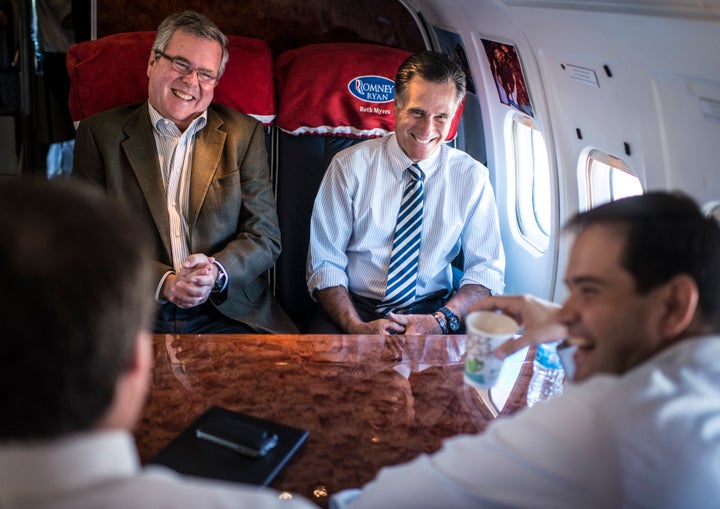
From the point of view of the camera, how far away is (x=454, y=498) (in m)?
1.15

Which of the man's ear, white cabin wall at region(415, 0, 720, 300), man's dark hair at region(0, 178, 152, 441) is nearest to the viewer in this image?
man's dark hair at region(0, 178, 152, 441)

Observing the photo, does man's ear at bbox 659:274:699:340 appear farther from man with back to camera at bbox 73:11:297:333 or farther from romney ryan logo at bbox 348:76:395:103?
romney ryan logo at bbox 348:76:395:103

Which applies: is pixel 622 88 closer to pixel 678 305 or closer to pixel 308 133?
pixel 678 305

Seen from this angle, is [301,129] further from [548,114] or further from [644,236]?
[644,236]

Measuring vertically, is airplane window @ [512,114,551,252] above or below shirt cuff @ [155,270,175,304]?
above

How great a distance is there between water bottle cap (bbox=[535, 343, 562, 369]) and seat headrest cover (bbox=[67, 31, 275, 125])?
6.11ft

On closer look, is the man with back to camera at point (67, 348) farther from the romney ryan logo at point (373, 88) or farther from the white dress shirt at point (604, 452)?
the romney ryan logo at point (373, 88)

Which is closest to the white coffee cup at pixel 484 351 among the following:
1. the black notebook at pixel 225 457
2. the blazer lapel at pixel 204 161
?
the black notebook at pixel 225 457

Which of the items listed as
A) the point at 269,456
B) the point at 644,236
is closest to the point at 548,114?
the point at 644,236

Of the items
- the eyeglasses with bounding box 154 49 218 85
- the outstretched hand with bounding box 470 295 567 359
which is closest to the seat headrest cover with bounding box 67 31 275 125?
the eyeglasses with bounding box 154 49 218 85

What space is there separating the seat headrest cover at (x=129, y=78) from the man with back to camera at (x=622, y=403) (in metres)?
2.27

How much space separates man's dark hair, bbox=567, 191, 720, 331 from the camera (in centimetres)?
118

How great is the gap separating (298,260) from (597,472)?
2.32 meters

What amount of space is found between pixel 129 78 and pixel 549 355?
90.7 inches
